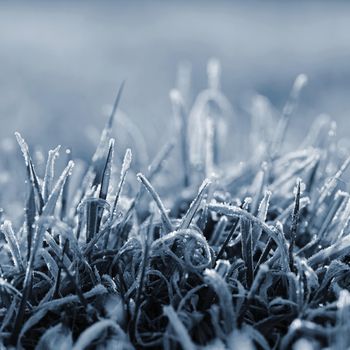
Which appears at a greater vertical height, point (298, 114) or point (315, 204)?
point (315, 204)

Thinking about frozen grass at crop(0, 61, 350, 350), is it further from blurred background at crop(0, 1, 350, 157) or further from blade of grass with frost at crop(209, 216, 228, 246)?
blurred background at crop(0, 1, 350, 157)

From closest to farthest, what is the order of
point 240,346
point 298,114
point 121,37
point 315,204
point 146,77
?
1. point 240,346
2. point 315,204
3. point 298,114
4. point 146,77
5. point 121,37

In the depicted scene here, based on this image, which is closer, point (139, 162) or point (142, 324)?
point (142, 324)

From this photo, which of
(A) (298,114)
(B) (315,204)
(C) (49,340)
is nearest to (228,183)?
(B) (315,204)

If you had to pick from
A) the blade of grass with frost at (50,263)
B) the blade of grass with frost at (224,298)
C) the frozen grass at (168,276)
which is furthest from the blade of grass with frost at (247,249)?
the blade of grass with frost at (50,263)

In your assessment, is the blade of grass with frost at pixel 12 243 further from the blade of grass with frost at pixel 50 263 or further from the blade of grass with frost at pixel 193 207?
the blade of grass with frost at pixel 193 207

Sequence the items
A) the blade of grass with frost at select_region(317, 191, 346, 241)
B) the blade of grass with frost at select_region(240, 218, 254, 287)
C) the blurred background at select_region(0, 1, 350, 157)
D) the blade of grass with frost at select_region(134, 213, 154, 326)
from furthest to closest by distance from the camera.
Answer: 1. the blurred background at select_region(0, 1, 350, 157)
2. the blade of grass with frost at select_region(317, 191, 346, 241)
3. the blade of grass with frost at select_region(240, 218, 254, 287)
4. the blade of grass with frost at select_region(134, 213, 154, 326)

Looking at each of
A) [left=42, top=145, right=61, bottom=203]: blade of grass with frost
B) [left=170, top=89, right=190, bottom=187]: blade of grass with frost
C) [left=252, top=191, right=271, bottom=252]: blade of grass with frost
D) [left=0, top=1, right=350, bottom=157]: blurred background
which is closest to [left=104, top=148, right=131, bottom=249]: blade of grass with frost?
[left=42, top=145, right=61, bottom=203]: blade of grass with frost

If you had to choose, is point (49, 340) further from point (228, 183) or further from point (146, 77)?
point (146, 77)
